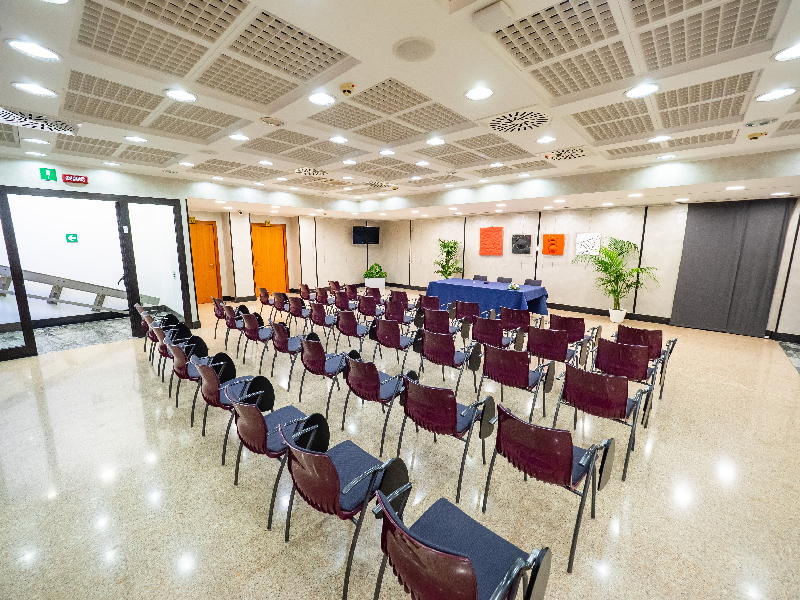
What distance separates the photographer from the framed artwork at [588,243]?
9.34 m

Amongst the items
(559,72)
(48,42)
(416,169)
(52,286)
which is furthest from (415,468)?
(52,286)

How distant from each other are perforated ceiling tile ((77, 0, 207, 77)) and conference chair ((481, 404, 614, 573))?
10.9 ft

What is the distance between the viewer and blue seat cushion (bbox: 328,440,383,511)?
182cm

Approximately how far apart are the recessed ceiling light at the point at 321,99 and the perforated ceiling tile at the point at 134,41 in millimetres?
964

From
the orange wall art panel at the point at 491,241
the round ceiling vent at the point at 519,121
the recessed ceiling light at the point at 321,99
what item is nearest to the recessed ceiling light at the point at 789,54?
the round ceiling vent at the point at 519,121

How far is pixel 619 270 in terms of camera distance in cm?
838

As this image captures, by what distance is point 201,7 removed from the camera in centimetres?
198

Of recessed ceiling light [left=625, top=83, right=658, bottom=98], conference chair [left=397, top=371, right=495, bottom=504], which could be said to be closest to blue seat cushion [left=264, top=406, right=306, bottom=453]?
conference chair [left=397, top=371, right=495, bottom=504]

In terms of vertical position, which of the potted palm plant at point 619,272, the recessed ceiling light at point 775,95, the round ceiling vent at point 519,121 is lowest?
the potted palm plant at point 619,272

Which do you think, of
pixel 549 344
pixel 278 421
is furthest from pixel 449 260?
pixel 278 421

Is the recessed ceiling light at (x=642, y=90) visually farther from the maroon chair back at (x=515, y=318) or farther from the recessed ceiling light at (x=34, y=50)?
the recessed ceiling light at (x=34, y=50)

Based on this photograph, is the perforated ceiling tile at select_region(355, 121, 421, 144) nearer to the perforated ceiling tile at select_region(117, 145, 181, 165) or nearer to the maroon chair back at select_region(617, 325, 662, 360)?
the perforated ceiling tile at select_region(117, 145, 181, 165)

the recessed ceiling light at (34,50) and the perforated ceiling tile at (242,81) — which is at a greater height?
the perforated ceiling tile at (242,81)

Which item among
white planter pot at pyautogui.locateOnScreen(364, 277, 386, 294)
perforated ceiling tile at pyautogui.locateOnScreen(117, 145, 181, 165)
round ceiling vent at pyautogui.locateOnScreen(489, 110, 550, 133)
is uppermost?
round ceiling vent at pyautogui.locateOnScreen(489, 110, 550, 133)
